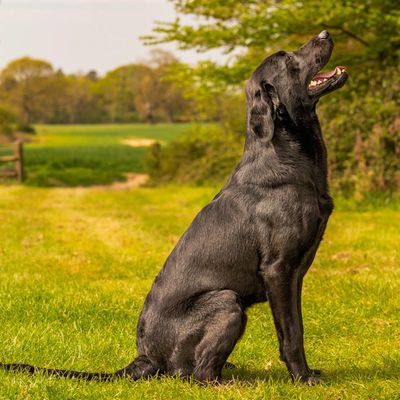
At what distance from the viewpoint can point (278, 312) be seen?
413 centimetres

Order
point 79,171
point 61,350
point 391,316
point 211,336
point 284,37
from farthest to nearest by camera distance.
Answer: point 79,171 → point 284,37 → point 391,316 → point 61,350 → point 211,336

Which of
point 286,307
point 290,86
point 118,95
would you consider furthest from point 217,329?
point 118,95

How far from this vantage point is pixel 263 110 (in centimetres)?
413

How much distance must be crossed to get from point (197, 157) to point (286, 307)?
67.0ft

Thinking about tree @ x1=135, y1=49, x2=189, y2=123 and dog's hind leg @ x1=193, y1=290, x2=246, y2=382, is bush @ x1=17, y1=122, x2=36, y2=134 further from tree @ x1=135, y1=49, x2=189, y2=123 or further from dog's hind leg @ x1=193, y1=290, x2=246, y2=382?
dog's hind leg @ x1=193, y1=290, x2=246, y2=382

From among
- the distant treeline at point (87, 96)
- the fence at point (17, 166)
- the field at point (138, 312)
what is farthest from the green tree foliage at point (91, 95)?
the field at point (138, 312)

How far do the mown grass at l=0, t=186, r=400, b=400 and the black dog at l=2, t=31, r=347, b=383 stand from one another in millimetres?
223

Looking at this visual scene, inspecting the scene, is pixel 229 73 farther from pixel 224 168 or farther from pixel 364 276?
pixel 364 276

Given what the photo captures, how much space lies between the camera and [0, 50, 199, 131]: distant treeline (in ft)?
173

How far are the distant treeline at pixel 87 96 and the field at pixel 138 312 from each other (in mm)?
31467

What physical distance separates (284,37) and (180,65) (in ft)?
9.12

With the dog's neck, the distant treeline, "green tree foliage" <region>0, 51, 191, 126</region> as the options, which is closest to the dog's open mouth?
the dog's neck

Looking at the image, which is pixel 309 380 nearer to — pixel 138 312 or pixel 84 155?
pixel 138 312

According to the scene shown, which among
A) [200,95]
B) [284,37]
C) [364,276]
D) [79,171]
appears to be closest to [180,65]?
[200,95]
